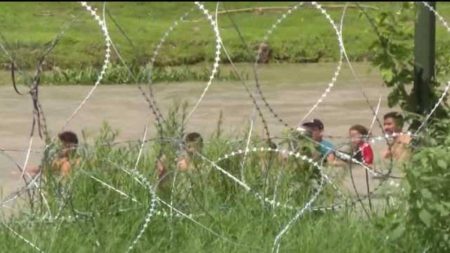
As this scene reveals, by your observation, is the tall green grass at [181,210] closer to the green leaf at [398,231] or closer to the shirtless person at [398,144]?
the green leaf at [398,231]

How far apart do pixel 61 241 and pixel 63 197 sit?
0.35m

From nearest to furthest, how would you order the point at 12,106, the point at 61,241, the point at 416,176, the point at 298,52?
1. the point at 416,176
2. the point at 61,241
3. the point at 12,106
4. the point at 298,52

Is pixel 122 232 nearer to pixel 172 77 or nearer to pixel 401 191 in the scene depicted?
pixel 401 191

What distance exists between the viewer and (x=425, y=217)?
Answer: 15.0 feet

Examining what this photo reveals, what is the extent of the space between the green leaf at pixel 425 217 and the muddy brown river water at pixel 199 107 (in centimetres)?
532

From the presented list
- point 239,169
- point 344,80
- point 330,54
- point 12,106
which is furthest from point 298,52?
point 239,169

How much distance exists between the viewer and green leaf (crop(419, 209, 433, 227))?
4.58 metres

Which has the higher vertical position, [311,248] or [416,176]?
[416,176]

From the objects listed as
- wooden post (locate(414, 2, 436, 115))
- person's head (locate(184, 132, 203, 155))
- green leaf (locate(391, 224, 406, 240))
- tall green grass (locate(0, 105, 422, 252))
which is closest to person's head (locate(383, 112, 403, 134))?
wooden post (locate(414, 2, 436, 115))

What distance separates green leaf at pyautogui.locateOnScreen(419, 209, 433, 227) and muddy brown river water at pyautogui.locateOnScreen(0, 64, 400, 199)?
17.4ft

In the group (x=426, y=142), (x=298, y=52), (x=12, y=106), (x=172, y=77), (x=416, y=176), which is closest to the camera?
(x=416, y=176)

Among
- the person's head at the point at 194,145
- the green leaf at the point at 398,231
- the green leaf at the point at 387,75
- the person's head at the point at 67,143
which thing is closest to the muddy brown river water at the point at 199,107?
the person's head at the point at 67,143

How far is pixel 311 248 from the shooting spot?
16.5 feet

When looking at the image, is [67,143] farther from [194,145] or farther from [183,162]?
[183,162]
